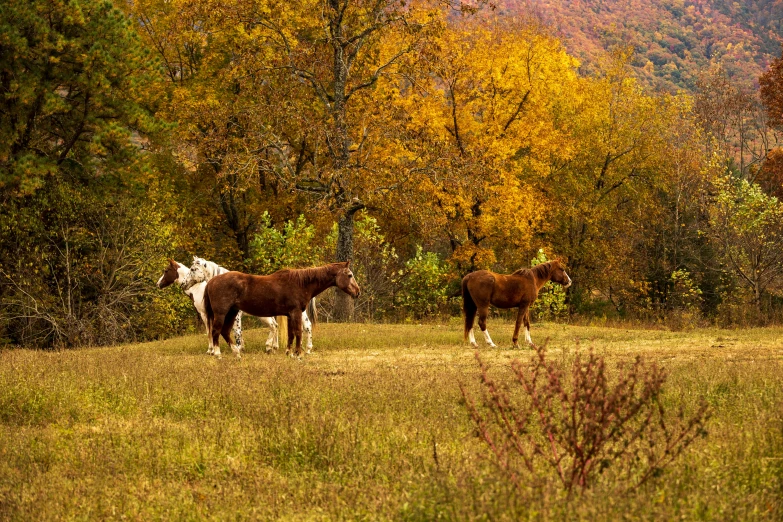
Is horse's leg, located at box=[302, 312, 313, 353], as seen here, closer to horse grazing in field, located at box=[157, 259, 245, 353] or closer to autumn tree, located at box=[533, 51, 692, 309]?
horse grazing in field, located at box=[157, 259, 245, 353]

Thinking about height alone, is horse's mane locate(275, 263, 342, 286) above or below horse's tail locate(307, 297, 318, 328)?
above

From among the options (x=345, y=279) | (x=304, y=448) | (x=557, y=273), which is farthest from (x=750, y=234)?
(x=304, y=448)

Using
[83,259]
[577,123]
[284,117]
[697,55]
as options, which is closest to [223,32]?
[284,117]

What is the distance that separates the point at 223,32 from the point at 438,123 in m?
9.83

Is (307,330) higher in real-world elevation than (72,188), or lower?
lower

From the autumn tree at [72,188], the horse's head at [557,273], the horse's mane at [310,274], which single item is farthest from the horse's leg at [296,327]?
the autumn tree at [72,188]

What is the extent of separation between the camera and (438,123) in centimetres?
3522

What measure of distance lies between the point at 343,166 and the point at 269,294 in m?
10.9

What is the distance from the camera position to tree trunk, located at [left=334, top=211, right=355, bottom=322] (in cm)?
2880

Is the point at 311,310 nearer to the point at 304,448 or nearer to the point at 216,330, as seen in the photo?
the point at 216,330

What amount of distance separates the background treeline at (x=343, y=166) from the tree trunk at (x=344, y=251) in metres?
0.08

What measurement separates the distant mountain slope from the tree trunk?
8572 cm

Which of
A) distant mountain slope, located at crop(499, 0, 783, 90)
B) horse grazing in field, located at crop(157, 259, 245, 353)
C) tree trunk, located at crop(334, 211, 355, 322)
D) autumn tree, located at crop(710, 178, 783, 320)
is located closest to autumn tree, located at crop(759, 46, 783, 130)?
autumn tree, located at crop(710, 178, 783, 320)

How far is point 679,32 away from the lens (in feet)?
455
